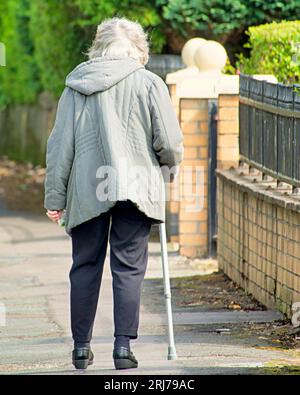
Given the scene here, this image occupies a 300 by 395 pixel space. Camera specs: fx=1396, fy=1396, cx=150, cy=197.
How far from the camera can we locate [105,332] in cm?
826

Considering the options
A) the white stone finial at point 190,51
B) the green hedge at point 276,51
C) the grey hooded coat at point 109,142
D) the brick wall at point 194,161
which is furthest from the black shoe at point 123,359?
the white stone finial at point 190,51

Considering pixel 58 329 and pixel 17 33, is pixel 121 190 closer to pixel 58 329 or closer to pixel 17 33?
pixel 58 329

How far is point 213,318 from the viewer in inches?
340

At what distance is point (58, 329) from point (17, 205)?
9.29m

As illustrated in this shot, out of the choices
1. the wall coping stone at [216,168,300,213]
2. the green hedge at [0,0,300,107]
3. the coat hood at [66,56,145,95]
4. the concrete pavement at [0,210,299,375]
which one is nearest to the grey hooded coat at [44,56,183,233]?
the coat hood at [66,56,145,95]

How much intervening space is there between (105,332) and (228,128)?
145 inches

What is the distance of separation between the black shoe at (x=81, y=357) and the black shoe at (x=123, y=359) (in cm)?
15

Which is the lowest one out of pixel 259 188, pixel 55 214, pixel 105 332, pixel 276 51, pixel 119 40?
pixel 105 332

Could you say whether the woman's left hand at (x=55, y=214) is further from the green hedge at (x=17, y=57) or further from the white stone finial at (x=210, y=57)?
the green hedge at (x=17, y=57)

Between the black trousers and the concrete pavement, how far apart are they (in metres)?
0.25

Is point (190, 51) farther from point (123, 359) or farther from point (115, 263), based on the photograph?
point (123, 359)

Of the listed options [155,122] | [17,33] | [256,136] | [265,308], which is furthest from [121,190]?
[17,33]

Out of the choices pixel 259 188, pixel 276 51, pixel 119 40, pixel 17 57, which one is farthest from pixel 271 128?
pixel 17 57

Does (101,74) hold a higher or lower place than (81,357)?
higher
